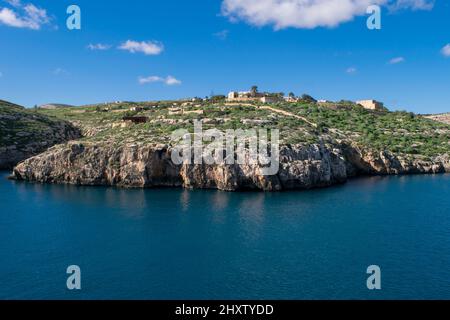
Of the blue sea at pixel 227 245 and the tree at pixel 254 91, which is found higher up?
the tree at pixel 254 91

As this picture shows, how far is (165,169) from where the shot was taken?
71688mm

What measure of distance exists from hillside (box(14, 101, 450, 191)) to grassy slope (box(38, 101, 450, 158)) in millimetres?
227

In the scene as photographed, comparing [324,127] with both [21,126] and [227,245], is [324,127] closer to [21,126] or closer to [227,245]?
[227,245]


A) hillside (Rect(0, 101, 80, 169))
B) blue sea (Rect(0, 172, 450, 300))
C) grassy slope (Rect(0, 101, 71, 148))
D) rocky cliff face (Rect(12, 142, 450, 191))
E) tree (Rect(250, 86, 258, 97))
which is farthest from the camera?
tree (Rect(250, 86, 258, 97))

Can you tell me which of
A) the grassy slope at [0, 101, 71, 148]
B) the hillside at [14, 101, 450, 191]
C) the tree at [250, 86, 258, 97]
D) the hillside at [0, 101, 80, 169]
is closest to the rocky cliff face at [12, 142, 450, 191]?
the hillside at [14, 101, 450, 191]

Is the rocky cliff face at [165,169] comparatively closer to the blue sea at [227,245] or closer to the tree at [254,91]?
the blue sea at [227,245]

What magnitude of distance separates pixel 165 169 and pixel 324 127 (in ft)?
143

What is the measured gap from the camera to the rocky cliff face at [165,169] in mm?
66438

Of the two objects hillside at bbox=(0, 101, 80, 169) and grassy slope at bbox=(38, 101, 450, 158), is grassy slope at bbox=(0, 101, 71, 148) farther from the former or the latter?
grassy slope at bbox=(38, 101, 450, 158)

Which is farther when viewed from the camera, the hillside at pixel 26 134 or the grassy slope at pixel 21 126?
the grassy slope at pixel 21 126

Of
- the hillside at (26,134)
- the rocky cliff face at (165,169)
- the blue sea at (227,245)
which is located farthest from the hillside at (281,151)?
the hillside at (26,134)

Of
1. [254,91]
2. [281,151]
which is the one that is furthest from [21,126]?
[281,151]

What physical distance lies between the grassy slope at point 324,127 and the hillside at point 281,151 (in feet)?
0.75

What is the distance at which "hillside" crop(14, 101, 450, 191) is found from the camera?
68.3 metres
